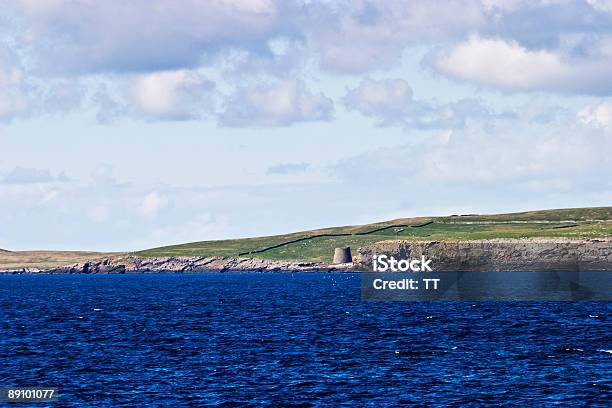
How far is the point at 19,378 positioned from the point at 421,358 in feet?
117

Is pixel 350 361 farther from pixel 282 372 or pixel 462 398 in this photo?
pixel 462 398

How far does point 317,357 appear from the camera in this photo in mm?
93000

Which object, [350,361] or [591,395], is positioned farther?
[350,361]

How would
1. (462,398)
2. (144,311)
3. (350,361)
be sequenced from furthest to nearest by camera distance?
(144,311)
(350,361)
(462,398)

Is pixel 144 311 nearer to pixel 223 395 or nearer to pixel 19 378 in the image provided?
pixel 19 378

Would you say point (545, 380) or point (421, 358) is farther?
point (421, 358)

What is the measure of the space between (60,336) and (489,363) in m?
55.1

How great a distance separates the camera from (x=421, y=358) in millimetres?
91625

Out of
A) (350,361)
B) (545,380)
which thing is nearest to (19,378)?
(350,361)

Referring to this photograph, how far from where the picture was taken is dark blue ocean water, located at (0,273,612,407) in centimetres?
7212

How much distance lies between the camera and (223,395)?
72.2 metres

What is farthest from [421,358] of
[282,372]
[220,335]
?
[220,335]

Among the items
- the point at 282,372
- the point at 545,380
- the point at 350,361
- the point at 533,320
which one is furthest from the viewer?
the point at 533,320

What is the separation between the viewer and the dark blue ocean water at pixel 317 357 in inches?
2840
